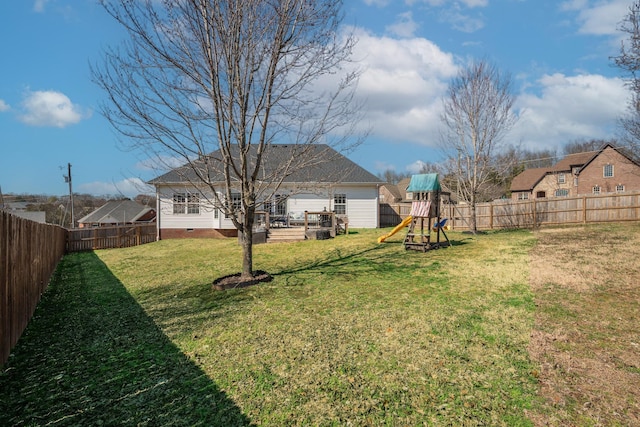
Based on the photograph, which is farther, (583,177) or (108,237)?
(583,177)

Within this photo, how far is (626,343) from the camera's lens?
405cm

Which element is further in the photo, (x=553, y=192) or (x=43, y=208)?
(x=43, y=208)

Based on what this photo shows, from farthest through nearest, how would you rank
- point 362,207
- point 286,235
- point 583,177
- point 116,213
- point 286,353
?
point 116,213
point 583,177
point 362,207
point 286,235
point 286,353

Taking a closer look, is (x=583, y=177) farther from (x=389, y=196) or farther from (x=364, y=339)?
(x=364, y=339)

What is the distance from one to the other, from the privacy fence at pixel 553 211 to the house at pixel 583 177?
42.8ft

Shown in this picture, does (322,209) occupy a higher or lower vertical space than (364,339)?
higher

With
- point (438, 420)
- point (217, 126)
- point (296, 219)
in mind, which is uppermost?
point (217, 126)

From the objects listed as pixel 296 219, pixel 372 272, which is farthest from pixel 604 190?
pixel 372 272

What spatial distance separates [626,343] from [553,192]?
46.4 m

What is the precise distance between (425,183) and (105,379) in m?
10.9

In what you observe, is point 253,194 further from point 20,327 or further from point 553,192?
point 553,192

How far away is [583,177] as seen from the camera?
3575 cm

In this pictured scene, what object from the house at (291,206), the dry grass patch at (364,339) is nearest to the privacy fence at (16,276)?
the dry grass patch at (364,339)

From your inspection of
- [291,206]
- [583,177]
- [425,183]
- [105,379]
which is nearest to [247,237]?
[105,379]
